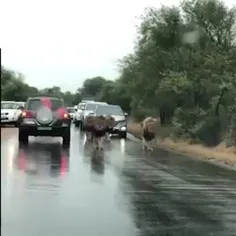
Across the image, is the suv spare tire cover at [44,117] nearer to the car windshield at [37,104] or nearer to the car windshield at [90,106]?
the car windshield at [37,104]

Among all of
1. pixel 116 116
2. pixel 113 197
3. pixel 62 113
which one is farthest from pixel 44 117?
pixel 113 197

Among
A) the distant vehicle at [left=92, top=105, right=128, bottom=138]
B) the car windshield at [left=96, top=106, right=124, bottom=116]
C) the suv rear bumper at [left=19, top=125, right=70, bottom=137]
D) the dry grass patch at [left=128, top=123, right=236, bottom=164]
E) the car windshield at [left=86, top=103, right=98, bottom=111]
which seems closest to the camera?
the dry grass patch at [left=128, top=123, right=236, bottom=164]

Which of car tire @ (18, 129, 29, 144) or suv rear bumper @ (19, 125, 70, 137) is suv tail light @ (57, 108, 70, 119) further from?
car tire @ (18, 129, 29, 144)

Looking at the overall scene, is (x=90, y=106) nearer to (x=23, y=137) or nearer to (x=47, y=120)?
(x=23, y=137)

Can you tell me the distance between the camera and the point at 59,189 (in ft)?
39.2

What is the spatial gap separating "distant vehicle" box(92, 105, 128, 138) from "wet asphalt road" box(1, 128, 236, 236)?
13.8 m

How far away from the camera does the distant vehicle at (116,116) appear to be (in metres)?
32.7

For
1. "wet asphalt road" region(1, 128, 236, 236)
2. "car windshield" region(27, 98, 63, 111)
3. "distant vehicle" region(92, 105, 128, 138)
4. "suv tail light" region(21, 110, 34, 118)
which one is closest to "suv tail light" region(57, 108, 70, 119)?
"car windshield" region(27, 98, 63, 111)

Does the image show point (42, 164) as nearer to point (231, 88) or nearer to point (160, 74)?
point (231, 88)

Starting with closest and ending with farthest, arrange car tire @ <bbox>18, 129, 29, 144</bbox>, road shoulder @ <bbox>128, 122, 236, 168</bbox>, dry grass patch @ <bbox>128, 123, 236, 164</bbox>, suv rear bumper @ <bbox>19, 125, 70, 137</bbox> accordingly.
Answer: road shoulder @ <bbox>128, 122, 236, 168</bbox>
dry grass patch @ <bbox>128, 123, 236, 164</bbox>
suv rear bumper @ <bbox>19, 125, 70, 137</bbox>
car tire @ <bbox>18, 129, 29, 144</bbox>

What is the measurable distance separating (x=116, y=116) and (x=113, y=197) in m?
22.0

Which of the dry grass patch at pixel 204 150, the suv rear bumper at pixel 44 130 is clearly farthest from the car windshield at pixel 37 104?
the dry grass patch at pixel 204 150

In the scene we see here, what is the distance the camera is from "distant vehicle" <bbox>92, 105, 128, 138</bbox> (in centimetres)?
3266

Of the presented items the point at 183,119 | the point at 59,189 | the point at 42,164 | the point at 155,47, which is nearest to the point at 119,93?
the point at 155,47
